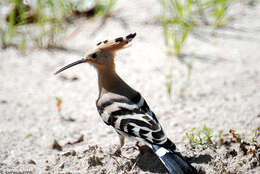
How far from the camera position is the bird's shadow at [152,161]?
7.86ft

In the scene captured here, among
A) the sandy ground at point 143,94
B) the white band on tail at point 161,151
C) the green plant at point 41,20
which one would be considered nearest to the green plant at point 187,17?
the sandy ground at point 143,94

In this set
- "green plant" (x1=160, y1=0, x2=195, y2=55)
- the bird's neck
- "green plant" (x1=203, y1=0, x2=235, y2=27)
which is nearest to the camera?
the bird's neck

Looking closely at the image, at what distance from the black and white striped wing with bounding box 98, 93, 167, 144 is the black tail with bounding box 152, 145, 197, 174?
90 millimetres

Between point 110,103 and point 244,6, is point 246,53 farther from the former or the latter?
point 110,103

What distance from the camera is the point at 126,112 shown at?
2.48 meters

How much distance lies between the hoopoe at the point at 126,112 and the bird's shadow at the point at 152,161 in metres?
0.16

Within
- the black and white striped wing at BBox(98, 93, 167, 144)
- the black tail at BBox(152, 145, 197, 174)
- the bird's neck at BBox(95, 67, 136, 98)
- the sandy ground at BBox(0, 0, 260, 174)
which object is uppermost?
the bird's neck at BBox(95, 67, 136, 98)

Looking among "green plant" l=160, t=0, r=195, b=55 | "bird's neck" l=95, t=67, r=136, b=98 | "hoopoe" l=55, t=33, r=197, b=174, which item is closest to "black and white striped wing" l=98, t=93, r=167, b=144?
"hoopoe" l=55, t=33, r=197, b=174

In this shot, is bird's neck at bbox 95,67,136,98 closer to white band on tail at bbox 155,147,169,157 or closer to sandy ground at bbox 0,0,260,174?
sandy ground at bbox 0,0,260,174

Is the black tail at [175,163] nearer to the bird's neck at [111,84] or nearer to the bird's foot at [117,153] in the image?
the bird's foot at [117,153]

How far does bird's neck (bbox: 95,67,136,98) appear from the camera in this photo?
2.71 m

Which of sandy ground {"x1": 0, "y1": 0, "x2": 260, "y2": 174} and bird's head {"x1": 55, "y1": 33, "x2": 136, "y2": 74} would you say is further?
bird's head {"x1": 55, "y1": 33, "x2": 136, "y2": 74}

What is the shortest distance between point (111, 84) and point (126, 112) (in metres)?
0.36

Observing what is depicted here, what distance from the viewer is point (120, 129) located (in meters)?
2.48
